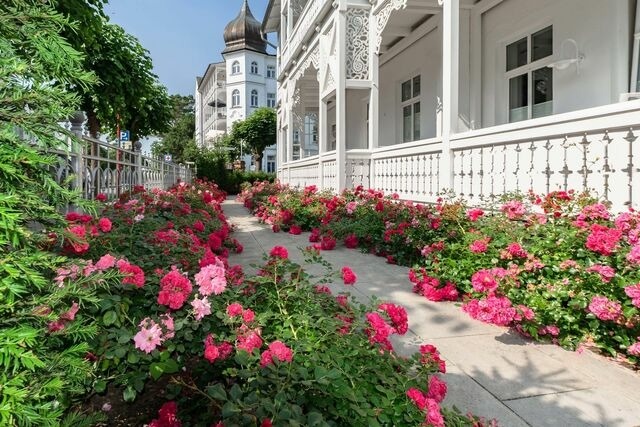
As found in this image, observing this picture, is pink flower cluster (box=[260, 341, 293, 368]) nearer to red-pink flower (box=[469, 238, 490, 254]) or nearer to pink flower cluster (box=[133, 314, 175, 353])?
pink flower cluster (box=[133, 314, 175, 353])

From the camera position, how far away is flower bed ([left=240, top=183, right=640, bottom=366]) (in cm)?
256

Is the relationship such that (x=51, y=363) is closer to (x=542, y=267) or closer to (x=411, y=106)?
(x=542, y=267)

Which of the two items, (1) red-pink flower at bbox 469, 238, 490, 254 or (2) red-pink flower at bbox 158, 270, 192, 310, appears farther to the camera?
(1) red-pink flower at bbox 469, 238, 490, 254

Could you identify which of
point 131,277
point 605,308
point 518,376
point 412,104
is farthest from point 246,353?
point 412,104

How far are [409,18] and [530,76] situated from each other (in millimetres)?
3425

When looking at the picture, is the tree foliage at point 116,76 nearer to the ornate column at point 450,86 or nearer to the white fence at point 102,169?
the white fence at point 102,169

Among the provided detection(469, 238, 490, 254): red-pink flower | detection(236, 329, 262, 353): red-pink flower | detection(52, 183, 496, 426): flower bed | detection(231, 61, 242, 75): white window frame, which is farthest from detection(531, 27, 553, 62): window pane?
detection(231, 61, 242, 75): white window frame

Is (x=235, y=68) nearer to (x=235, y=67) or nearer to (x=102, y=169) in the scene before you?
(x=235, y=67)

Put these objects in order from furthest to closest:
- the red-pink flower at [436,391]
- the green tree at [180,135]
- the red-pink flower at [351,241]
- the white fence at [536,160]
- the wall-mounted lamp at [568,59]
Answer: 1. the green tree at [180,135]
2. the red-pink flower at [351,241]
3. the wall-mounted lamp at [568,59]
4. the white fence at [536,160]
5. the red-pink flower at [436,391]

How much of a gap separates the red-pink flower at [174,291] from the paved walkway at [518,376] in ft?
3.06

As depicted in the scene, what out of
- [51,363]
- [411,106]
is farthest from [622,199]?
[411,106]

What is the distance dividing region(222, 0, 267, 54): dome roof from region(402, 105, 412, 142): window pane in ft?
154

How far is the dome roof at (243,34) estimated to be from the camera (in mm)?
53250

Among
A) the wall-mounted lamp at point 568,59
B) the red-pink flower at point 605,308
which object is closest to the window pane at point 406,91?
the wall-mounted lamp at point 568,59
